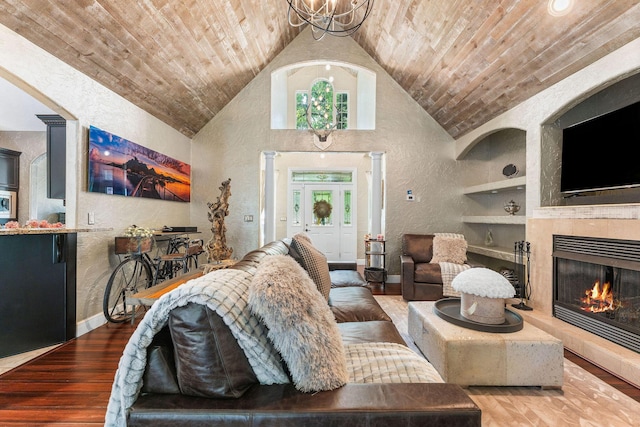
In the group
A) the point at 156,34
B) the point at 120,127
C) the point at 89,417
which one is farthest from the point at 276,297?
the point at 120,127

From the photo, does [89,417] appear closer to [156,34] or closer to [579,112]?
[156,34]

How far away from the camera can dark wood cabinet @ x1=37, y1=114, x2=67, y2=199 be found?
3.23 meters

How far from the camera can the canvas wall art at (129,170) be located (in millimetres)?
3178

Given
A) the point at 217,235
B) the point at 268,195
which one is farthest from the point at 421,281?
the point at 268,195

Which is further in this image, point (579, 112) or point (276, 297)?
point (579, 112)

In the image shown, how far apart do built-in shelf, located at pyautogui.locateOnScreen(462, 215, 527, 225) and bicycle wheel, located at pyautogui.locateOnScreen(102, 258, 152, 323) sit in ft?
15.6

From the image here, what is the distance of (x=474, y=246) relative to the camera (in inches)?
199

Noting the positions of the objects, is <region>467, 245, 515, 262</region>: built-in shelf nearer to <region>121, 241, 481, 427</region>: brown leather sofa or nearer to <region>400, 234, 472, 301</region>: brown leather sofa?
<region>400, 234, 472, 301</region>: brown leather sofa

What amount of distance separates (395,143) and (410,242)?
1.83m

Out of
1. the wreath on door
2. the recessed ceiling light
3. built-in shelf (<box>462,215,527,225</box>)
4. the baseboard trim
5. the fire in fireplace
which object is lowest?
the baseboard trim

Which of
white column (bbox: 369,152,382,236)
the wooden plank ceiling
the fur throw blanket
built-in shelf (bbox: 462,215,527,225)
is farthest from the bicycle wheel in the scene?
built-in shelf (bbox: 462,215,527,225)

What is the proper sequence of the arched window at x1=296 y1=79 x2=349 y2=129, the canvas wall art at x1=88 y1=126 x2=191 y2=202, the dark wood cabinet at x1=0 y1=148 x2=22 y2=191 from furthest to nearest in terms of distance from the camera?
the arched window at x1=296 y1=79 x2=349 y2=129 < the dark wood cabinet at x1=0 y1=148 x2=22 y2=191 < the canvas wall art at x1=88 y1=126 x2=191 y2=202

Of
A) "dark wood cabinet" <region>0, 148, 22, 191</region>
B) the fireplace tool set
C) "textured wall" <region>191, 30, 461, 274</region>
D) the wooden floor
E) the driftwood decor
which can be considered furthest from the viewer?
"textured wall" <region>191, 30, 461, 274</region>

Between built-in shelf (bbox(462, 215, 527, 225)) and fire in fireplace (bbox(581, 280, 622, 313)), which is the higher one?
built-in shelf (bbox(462, 215, 527, 225))
